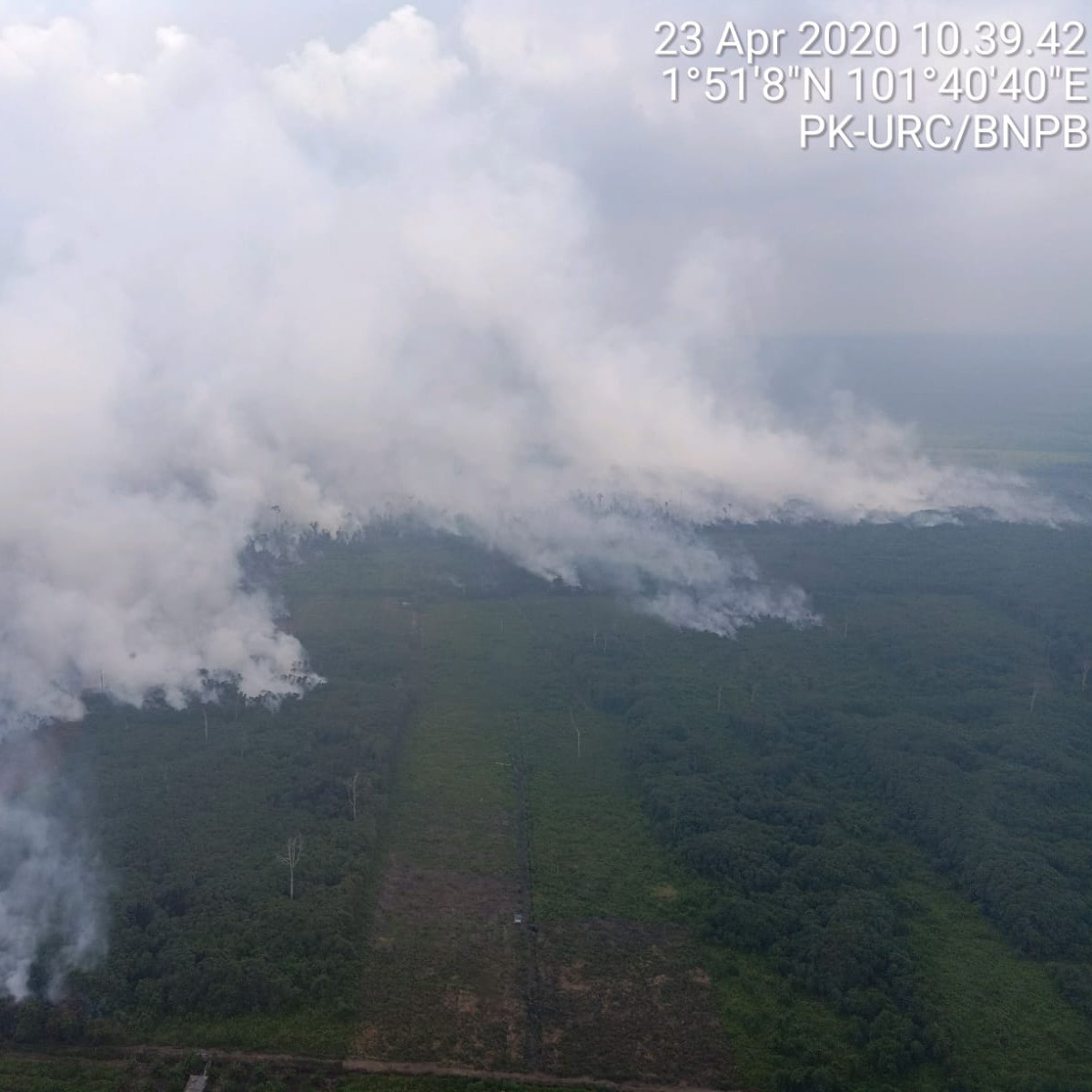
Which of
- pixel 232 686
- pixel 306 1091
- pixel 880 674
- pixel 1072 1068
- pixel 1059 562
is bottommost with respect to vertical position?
pixel 306 1091

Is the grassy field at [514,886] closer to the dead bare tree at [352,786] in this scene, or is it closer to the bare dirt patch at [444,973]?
the bare dirt patch at [444,973]

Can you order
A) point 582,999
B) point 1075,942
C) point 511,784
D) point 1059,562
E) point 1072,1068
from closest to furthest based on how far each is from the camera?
1. point 1072,1068
2. point 582,999
3. point 1075,942
4. point 511,784
5. point 1059,562

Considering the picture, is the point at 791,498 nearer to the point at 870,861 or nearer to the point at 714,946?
the point at 870,861

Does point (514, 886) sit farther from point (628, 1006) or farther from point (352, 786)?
point (352, 786)

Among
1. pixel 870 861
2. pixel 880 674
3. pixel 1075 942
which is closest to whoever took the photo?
pixel 1075 942

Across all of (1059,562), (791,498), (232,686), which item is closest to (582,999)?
(232,686)

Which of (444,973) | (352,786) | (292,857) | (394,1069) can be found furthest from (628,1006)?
(352,786)

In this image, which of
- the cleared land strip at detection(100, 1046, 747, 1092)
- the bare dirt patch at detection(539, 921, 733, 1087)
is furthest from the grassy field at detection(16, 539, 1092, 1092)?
the cleared land strip at detection(100, 1046, 747, 1092)
